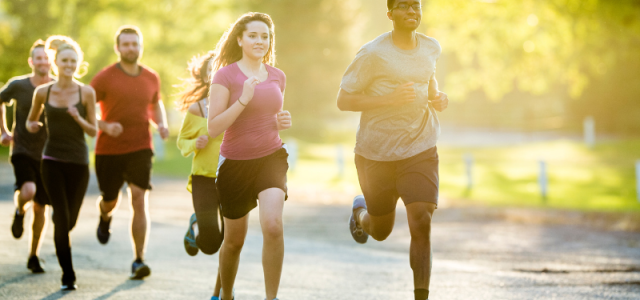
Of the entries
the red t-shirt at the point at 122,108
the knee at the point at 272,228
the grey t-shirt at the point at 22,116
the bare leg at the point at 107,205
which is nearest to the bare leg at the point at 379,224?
the knee at the point at 272,228

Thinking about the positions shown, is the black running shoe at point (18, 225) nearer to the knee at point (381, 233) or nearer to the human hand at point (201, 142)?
the human hand at point (201, 142)

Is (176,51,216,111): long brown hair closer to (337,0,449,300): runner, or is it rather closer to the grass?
(337,0,449,300): runner

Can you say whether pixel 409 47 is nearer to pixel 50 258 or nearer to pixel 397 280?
pixel 397 280

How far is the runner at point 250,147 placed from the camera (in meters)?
4.55

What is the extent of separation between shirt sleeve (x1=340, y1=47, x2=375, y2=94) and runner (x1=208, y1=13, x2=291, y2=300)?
500 millimetres

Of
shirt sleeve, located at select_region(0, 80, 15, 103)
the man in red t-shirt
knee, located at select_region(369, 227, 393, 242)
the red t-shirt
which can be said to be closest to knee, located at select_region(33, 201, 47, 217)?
the man in red t-shirt

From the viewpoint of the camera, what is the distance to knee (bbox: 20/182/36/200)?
7.01 meters

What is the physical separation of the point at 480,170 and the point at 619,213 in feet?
33.2

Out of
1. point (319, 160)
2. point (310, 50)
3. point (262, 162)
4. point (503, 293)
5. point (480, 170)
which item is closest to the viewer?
point (262, 162)

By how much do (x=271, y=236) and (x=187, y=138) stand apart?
1.52 meters

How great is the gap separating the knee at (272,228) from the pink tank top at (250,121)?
44cm

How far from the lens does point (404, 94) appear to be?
187 inches

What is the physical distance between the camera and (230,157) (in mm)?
4672

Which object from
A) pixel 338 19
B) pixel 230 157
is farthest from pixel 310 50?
pixel 230 157
